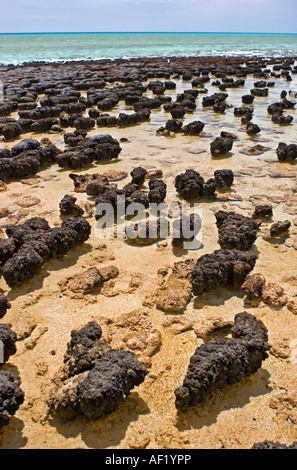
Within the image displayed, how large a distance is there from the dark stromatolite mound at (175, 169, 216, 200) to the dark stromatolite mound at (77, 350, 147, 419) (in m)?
3.65

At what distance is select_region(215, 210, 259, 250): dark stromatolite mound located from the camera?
4613 millimetres

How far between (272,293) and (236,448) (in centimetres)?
172

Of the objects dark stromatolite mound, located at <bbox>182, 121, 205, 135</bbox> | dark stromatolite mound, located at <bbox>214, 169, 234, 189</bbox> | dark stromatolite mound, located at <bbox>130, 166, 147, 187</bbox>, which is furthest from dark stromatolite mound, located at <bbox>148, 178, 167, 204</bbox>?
dark stromatolite mound, located at <bbox>182, 121, 205, 135</bbox>

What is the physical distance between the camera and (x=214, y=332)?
345 cm

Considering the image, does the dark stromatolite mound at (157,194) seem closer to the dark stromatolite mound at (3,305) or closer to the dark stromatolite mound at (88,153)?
the dark stromatolite mound at (88,153)

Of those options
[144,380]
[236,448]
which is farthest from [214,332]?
[236,448]

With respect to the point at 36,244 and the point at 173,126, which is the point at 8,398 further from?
the point at 173,126

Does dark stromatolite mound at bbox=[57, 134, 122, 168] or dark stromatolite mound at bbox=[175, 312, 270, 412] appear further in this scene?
dark stromatolite mound at bbox=[57, 134, 122, 168]

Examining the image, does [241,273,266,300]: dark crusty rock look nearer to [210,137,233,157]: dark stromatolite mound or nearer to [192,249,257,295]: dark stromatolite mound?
[192,249,257,295]: dark stromatolite mound

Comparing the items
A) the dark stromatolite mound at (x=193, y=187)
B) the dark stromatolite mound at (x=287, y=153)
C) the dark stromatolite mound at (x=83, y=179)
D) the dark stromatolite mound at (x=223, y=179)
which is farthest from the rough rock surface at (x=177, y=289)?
the dark stromatolite mound at (x=287, y=153)

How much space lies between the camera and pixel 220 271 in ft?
13.1

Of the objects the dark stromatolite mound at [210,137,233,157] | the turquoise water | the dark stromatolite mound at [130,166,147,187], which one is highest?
the turquoise water

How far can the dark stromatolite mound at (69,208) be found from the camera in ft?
18.6
